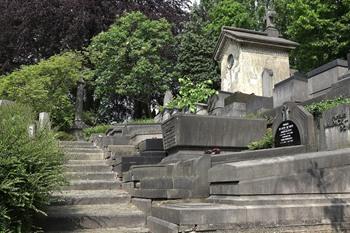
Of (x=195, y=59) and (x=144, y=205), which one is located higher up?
(x=195, y=59)

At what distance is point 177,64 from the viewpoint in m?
28.1

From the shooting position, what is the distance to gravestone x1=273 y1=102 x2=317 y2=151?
27.2 feet

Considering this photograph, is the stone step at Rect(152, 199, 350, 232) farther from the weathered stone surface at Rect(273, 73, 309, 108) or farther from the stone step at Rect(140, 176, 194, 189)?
the weathered stone surface at Rect(273, 73, 309, 108)

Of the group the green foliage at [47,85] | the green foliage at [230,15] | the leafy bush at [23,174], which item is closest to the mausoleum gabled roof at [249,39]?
the green foliage at [47,85]

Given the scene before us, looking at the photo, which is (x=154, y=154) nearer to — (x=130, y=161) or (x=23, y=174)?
(x=130, y=161)

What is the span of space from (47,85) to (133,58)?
6120 millimetres

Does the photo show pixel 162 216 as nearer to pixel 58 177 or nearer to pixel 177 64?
pixel 58 177

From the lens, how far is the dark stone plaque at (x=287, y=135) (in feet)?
28.2

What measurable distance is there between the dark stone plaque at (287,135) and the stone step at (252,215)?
2673 millimetres

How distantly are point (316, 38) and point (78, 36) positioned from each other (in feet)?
Result: 54.5

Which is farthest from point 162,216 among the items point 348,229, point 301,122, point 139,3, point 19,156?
point 139,3

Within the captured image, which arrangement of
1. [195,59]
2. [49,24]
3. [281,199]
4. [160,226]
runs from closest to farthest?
1. [281,199]
2. [160,226]
3. [195,59]
4. [49,24]

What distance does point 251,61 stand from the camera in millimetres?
23156

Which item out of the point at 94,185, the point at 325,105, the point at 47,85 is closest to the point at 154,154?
the point at 94,185
